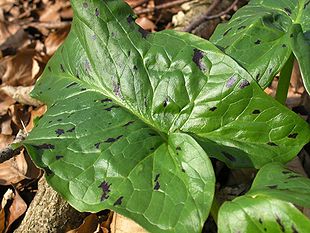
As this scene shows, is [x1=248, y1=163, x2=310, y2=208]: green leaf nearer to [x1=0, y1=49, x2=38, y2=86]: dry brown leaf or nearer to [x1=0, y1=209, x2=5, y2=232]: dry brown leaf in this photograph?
[x1=0, y1=209, x2=5, y2=232]: dry brown leaf

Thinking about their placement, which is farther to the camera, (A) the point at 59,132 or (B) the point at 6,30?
(B) the point at 6,30

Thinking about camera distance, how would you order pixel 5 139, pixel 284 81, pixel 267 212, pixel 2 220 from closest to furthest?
pixel 267 212 < pixel 284 81 < pixel 2 220 < pixel 5 139

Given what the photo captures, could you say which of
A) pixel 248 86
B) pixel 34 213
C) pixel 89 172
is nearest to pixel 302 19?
pixel 248 86

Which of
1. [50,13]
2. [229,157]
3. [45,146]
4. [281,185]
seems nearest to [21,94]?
[50,13]

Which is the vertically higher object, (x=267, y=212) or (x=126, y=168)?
(x=267, y=212)

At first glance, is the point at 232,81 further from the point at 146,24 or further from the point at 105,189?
the point at 146,24
